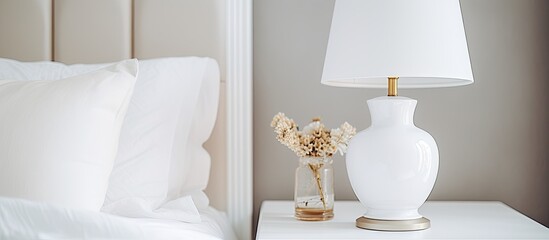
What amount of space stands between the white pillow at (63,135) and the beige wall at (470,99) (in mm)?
692

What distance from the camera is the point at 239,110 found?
1.95 meters

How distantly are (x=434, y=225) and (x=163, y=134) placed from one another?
26.3 inches

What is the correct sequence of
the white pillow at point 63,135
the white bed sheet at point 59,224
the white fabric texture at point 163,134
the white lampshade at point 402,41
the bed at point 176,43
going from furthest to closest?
the bed at point 176,43, the white fabric texture at point 163,134, the white lampshade at point 402,41, the white pillow at point 63,135, the white bed sheet at point 59,224

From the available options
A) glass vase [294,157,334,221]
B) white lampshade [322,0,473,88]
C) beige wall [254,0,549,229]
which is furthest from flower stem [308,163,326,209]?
beige wall [254,0,549,229]

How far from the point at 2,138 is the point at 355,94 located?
3.52ft

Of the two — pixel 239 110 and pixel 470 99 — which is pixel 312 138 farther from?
pixel 470 99

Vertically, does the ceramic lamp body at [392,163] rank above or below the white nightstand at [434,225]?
above

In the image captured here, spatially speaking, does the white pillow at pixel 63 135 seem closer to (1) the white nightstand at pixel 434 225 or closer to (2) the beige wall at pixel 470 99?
(1) the white nightstand at pixel 434 225

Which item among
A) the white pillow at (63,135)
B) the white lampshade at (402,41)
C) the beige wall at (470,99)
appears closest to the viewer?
the white pillow at (63,135)

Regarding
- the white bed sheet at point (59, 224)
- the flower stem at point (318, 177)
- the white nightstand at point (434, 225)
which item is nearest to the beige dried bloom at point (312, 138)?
the flower stem at point (318, 177)

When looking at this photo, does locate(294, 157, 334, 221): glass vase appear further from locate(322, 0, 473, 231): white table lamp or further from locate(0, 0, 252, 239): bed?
locate(0, 0, 252, 239): bed

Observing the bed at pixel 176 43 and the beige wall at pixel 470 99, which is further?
the beige wall at pixel 470 99

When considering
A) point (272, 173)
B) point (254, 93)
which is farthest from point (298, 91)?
point (272, 173)

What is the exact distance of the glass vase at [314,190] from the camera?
1.66m
